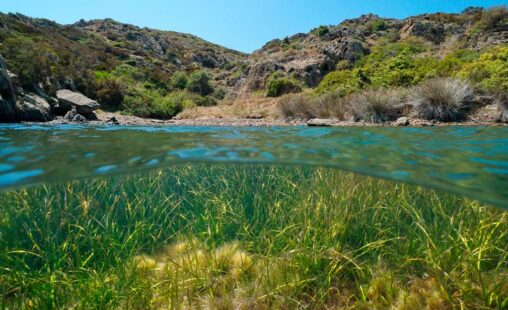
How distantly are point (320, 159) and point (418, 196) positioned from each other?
1.63 metres

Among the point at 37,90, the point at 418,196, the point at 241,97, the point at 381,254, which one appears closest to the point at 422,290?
the point at 381,254

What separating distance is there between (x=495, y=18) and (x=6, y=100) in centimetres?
3519

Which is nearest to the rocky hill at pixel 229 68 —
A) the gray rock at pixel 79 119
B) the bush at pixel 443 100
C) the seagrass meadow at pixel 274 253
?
the gray rock at pixel 79 119

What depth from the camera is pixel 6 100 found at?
11812 mm

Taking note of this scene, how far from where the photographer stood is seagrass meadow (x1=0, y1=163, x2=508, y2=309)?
9.66ft

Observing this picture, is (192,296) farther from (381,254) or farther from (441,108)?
(441,108)

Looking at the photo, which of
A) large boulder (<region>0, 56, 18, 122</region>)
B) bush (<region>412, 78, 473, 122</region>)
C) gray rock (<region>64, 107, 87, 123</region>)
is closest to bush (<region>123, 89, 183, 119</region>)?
gray rock (<region>64, 107, 87, 123</region>)

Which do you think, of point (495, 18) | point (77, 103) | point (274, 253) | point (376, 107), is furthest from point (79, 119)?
point (495, 18)

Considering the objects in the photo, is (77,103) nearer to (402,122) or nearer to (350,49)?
(402,122)

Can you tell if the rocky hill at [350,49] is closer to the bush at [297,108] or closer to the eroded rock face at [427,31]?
the eroded rock face at [427,31]

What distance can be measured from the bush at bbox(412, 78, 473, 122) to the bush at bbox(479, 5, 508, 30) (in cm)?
2046

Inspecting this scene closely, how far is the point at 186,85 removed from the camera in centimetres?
2936

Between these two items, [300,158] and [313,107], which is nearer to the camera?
[300,158]

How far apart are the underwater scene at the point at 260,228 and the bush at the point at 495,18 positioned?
28.4m
